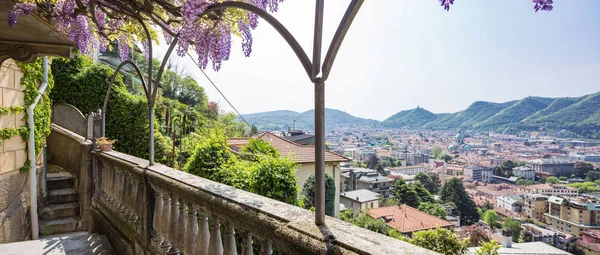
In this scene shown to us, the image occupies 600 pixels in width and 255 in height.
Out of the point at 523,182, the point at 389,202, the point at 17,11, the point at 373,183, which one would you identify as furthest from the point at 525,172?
the point at 17,11

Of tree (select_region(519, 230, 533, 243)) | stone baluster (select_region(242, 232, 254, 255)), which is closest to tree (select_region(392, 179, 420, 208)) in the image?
tree (select_region(519, 230, 533, 243))

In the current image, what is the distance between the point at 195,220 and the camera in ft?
6.47

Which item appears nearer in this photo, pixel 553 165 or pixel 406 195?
pixel 406 195

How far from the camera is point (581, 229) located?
115 feet

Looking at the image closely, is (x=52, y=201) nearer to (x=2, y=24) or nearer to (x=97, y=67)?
(x=2, y=24)

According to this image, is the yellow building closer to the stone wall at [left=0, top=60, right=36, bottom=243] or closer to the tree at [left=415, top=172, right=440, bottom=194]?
the tree at [left=415, top=172, right=440, bottom=194]

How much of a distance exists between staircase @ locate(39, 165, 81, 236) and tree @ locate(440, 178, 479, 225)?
44.0 metres

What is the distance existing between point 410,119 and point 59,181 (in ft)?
257

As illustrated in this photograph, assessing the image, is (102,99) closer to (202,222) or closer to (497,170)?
(202,222)

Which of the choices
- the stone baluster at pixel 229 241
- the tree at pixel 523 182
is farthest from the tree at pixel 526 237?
the stone baluster at pixel 229 241

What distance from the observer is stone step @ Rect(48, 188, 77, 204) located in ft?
18.7

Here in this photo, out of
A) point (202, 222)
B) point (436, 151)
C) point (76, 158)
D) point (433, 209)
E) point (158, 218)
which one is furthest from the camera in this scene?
point (436, 151)

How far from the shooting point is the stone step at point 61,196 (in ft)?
18.7

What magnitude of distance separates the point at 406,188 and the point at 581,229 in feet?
62.8
